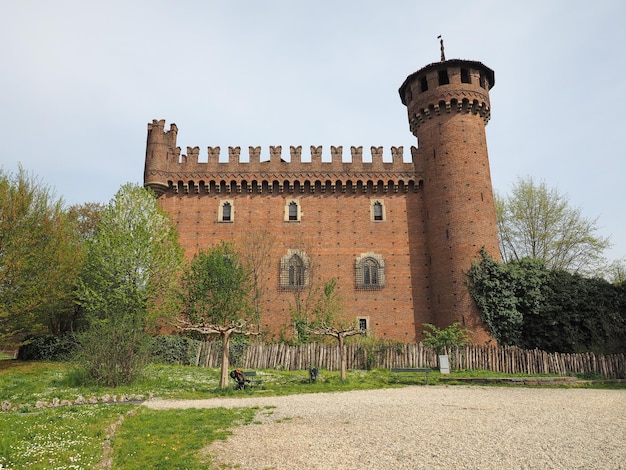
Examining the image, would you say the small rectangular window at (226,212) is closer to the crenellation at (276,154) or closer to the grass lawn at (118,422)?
the crenellation at (276,154)

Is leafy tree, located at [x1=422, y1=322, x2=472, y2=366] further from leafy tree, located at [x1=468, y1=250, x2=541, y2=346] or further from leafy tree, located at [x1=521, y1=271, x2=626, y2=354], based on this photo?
leafy tree, located at [x1=521, y1=271, x2=626, y2=354]

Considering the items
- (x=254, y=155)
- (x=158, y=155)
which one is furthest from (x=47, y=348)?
(x=254, y=155)

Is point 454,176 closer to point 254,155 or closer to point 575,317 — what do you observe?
point 575,317

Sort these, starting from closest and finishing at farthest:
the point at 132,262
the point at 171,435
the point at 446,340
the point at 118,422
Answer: the point at 171,435 → the point at 118,422 → the point at 446,340 → the point at 132,262

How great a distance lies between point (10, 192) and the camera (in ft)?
66.2

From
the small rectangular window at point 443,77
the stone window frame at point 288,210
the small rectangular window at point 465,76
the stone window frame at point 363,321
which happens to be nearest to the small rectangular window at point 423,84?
the small rectangular window at point 443,77

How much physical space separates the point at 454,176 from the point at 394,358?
13016 mm

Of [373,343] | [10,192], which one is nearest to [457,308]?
[373,343]

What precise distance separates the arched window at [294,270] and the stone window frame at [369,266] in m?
3.39

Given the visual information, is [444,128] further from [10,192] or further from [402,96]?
[10,192]

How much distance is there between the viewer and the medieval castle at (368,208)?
26672 millimetres

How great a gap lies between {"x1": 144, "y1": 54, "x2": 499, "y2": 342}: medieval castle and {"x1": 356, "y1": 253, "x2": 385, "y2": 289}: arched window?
0.07 metres

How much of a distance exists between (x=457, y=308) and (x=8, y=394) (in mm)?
21648

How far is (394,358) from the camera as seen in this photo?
2077cm
